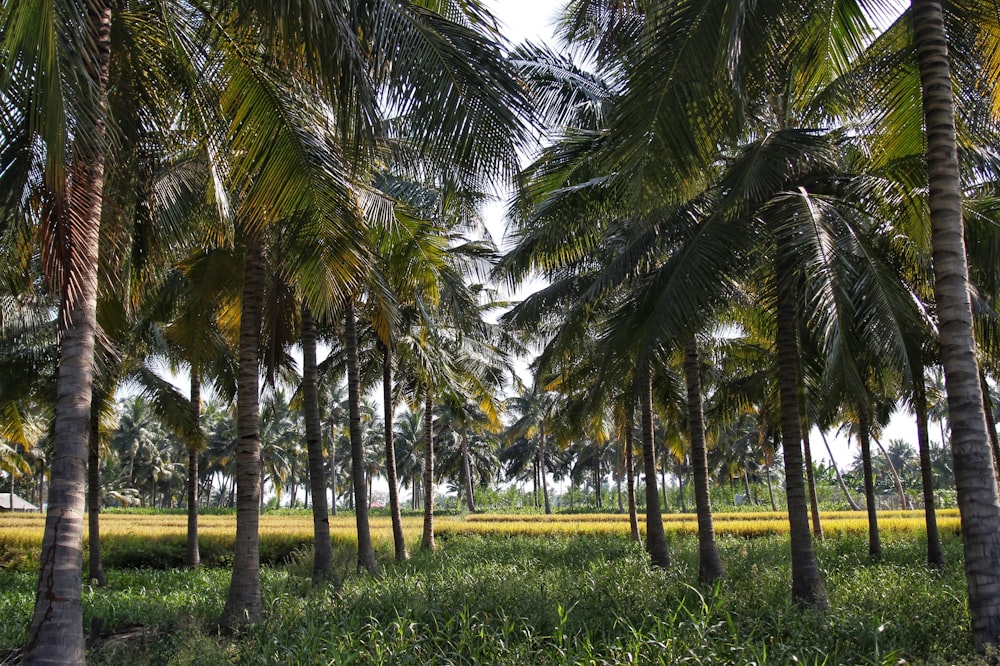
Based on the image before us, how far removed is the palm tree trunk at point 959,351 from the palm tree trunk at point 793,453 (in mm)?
2560

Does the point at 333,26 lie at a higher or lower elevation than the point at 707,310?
higher

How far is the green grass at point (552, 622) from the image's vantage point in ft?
17.6

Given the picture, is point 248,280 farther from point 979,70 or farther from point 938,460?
point 938,460

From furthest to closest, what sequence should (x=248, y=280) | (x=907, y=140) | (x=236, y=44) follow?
1. (x=248, y=280)
2. (x=907, y=140)
3. (x=236, y=44)

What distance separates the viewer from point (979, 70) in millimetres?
7520

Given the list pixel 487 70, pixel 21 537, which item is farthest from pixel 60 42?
pixel 21 537

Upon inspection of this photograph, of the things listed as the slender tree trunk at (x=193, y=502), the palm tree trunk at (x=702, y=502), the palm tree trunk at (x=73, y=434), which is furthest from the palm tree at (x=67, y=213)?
the slender tree trunk at (x=193, y=502)

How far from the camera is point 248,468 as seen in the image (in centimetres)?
866

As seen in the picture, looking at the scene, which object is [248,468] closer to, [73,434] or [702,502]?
[73,434]

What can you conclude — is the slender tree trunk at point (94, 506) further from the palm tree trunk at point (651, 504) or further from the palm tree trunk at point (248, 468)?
the palm tree trunk at point (651, 504)

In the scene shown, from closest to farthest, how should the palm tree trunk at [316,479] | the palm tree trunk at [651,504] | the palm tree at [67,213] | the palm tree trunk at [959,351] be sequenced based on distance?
the palm tree at [67,213]
the palm tree trunk at [959,351]
the palm tree trunk at [316,479]
the palm tree trunk at [651,504]

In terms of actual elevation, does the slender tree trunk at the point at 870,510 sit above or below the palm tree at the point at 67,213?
below

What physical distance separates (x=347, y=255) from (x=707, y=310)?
176 inches

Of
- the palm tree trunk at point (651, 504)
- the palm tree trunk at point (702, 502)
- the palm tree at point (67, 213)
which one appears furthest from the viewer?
the palm tree trunk at point (651, 504)
